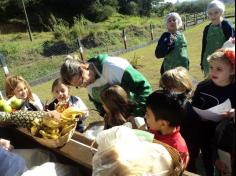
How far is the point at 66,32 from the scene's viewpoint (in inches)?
802

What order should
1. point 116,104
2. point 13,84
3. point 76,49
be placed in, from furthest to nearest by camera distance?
point 76,49
point 13,84
point 116,104

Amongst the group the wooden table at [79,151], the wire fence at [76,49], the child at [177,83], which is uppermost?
the child at [177,83]

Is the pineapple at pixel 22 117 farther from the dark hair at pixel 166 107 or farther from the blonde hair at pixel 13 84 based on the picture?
the dark hair at pixel 166 107

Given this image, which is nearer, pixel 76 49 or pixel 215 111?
pixel 215 111

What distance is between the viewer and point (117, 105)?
3035 millimetres

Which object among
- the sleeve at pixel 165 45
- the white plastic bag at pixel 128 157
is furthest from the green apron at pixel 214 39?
the white plastic bag at pixel 128 157

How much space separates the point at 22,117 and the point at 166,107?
1444mm

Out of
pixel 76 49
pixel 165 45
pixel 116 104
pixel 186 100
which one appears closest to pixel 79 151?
pixel 116 104

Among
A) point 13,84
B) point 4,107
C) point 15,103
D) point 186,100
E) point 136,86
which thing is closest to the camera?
point 186,100

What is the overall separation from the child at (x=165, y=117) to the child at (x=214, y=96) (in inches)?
13.8

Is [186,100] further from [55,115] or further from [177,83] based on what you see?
[55,115]

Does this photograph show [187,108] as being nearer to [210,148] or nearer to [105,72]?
[210,148]

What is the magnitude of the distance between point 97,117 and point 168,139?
3786 mm

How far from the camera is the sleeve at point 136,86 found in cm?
311
